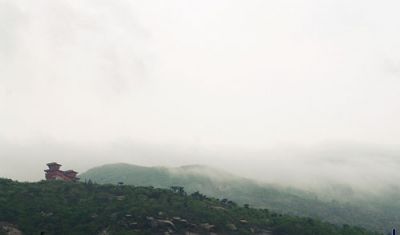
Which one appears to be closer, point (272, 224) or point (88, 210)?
point (88, 210)

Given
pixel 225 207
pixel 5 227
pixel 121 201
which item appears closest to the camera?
pixel 5 227

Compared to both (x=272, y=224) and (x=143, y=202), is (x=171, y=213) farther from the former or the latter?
(x=272, y=224)

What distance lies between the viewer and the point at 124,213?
138 meters

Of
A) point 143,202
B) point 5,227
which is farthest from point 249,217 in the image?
point 5,227

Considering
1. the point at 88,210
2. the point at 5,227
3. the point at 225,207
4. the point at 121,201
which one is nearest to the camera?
the point at 5,227

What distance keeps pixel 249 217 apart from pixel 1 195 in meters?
69.2

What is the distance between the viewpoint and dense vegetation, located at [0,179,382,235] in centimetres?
13178

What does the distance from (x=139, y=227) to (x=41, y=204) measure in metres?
27.6

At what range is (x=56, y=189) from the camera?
158m

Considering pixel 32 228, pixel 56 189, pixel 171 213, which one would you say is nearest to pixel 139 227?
pixel 171 213

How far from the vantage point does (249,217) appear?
157 m

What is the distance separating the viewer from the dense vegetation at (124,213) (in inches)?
5188

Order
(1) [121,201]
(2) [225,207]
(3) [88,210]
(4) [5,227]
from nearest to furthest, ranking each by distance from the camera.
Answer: (4) [5,227]
(3) [88,210]
(1) [121,201]
(2) [225,207]

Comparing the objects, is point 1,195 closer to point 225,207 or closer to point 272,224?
point 225,207
